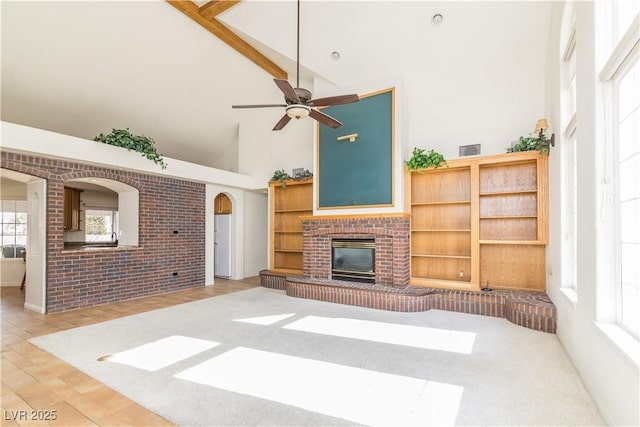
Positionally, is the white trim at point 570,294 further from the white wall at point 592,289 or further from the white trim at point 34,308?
the white trim at point 34,308

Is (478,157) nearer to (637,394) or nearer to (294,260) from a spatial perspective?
(637,394)

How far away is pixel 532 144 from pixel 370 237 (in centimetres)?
292

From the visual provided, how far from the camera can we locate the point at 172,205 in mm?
6277

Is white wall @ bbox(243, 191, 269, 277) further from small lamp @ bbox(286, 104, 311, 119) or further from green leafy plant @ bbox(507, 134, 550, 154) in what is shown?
green leafy plant @ bbox(507, 134, 550, 154)

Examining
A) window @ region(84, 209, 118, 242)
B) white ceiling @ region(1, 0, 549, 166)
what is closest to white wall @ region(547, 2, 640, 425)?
white ceiling @ region(1, 0, 549, 166)

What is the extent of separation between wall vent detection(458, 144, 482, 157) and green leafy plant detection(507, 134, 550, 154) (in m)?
0.49

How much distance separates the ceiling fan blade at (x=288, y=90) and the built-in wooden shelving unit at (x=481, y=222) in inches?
114

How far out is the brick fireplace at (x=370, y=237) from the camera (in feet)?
16.8

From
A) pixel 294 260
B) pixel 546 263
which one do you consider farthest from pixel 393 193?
pixel 294 260

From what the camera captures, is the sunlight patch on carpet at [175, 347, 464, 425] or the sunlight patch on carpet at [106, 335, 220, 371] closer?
the sunlight patch on carpet at [175, 347, 464, 425]

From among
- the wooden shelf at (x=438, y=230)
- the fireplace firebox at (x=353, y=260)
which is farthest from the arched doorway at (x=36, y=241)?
the wooden shelf at (x=438, y=230)

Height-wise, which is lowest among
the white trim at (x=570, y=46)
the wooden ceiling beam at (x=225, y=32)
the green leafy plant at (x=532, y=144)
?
the green leafy plant at (x=532, y=144)

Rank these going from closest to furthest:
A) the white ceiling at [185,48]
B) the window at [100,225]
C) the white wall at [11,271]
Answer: the white ceiling at [185,48], the white wall at [11,271], the window at [100,225]

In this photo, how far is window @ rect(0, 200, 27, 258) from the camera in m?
6.89
